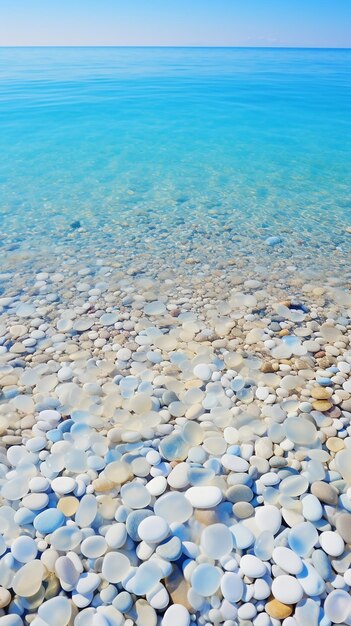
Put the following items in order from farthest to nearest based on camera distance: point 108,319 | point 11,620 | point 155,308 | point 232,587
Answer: point 155,308 < point 108,319 < point 232,587 < point 11,620

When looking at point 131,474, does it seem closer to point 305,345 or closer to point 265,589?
point 265,589

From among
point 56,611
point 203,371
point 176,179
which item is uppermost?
point 176,179

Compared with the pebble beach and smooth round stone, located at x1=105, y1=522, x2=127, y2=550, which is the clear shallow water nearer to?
the pebble beach

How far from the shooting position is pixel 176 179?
24.6ft

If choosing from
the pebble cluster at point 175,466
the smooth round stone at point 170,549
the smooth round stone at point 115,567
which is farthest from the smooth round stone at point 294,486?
the smooth round stone at point 115,567

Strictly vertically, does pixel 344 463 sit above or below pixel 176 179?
below

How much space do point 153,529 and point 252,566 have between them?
45cm

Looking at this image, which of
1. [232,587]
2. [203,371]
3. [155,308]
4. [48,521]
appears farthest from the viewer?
[155,308]

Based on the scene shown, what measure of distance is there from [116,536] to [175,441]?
62 cm

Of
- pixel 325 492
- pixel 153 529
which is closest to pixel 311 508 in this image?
pixel 325 492

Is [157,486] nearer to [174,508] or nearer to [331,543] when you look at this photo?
[174,508]

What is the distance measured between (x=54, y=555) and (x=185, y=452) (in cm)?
82

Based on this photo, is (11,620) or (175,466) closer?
(11,620)

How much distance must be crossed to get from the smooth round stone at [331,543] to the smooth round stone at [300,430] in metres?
0.54
